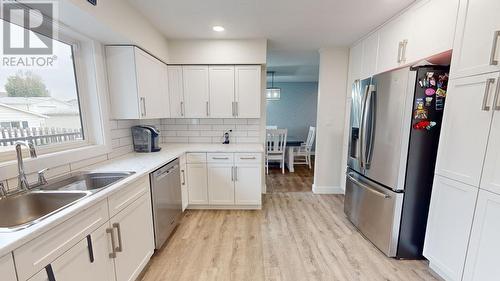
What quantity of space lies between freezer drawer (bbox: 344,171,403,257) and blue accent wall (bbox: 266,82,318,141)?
461cm

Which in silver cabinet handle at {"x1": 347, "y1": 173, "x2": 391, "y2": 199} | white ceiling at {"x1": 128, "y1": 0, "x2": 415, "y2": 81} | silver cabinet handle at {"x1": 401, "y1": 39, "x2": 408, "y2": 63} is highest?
white ceiling at {"x1": 128, "y1": 0, "x2": 415, "y2": 81}

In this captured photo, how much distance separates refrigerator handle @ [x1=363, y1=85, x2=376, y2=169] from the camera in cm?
206

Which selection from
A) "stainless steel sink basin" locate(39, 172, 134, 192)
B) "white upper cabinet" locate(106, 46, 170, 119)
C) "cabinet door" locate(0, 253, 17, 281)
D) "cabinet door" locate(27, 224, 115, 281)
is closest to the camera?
"cabinet door" locate(0, 253, 17, 281)

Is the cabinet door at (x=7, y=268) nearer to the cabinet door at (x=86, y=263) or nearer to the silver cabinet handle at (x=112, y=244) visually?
the cabinet door at (x=86, y=263)

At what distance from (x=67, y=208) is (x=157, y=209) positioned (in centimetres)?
97

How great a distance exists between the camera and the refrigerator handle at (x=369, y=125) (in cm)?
206

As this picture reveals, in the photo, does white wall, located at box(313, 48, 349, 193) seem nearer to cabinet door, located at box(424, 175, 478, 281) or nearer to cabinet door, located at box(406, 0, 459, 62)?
cabinet door, located at box(406, 0, 459, 62)

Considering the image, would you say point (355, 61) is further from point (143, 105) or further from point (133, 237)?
point (133, 237)

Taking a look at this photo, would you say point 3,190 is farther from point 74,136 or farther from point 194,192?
point 194,192

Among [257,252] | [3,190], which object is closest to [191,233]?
[257,252]

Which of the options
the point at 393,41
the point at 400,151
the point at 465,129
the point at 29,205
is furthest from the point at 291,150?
the point at 29,205

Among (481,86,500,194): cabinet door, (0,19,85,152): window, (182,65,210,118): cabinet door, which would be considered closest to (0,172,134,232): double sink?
(0,19,85,152): window

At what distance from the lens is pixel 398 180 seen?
1845 millimetres

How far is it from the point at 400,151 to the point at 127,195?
2259 millimetres
